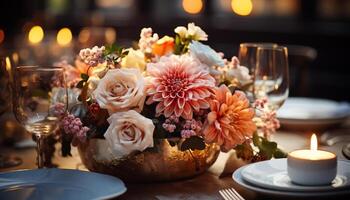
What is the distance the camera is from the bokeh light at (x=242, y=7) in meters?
5.46

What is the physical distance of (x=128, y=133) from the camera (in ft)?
4.13

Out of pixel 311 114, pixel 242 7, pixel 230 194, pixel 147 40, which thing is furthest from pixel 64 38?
pixel 230 194

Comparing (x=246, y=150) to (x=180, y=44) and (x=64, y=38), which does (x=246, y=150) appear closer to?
(x=180, y=44)

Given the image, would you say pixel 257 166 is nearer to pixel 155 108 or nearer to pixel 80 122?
pixel 155 108

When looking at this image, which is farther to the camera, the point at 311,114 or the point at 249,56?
the point at 311,114

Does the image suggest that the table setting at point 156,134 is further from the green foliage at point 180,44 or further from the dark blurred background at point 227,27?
the dark blurred background at point 227,27

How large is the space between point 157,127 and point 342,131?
80 cm

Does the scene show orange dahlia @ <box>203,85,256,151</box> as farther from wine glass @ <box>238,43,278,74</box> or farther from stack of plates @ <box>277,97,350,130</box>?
stack of plates @ <box>277,97,350,130</box>

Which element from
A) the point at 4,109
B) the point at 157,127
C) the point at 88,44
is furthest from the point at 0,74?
the point at 88,44

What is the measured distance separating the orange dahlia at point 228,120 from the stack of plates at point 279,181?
8 cm

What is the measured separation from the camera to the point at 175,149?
1307 mm

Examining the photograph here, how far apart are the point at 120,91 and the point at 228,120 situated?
0.23 meters

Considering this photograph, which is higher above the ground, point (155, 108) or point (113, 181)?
point (155, 108)

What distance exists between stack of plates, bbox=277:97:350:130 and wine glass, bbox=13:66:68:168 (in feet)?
2.76
